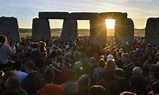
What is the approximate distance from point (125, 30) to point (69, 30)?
5730 mm

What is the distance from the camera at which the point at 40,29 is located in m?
31.5

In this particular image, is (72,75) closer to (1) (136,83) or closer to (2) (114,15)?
(1) (136,83)

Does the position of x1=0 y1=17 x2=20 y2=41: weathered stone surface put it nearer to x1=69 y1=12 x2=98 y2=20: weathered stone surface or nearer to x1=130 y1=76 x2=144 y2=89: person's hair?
x1=69 y1=12 x2=98 y2=20: weathered stone surface

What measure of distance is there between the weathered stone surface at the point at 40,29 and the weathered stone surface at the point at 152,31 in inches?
383

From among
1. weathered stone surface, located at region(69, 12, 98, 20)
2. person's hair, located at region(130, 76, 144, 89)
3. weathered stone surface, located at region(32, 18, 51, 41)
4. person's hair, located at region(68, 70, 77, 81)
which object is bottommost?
person's hair, located at region(130, 76, 144, 89)

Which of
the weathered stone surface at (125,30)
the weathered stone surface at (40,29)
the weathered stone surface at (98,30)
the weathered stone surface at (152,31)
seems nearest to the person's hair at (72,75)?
the weathered stone surface at (152,31)

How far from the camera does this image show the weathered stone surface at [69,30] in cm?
3256

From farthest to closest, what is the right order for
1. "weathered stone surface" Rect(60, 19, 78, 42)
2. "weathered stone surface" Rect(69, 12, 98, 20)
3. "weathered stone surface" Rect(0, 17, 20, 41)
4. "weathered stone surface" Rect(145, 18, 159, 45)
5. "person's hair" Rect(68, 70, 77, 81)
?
1. "weathered stone surface" Rect(60, 19, 78, 42)
2. "weathered stone surface" Rect(69, 12, 98, 20)
3. "weathered stone surface" Rect(0, 17, 20, 41)
4. "weathered stone surface" Rect(145, 18, 159, 45)
5. "person's hair" Rect(68, 70, 77, 81)

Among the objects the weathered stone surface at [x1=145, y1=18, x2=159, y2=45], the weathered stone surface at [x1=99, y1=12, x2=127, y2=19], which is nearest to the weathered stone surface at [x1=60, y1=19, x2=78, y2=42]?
the weathered stone surface at [x1=99, y1=12, x2=127, y2=19]

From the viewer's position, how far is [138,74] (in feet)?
26.2

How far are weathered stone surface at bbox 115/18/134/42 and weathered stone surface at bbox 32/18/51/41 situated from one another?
670 cm

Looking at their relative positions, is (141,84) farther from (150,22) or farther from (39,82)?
(150,22)

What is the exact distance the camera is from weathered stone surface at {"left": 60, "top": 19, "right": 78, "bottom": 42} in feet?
107

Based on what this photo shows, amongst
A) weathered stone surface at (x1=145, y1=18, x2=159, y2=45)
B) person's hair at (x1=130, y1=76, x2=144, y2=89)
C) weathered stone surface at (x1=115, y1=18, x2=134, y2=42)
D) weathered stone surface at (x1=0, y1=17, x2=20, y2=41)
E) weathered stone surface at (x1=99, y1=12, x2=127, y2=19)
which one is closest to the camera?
person's hair at (x1=130, y1=76, x2=144, y2=89)
